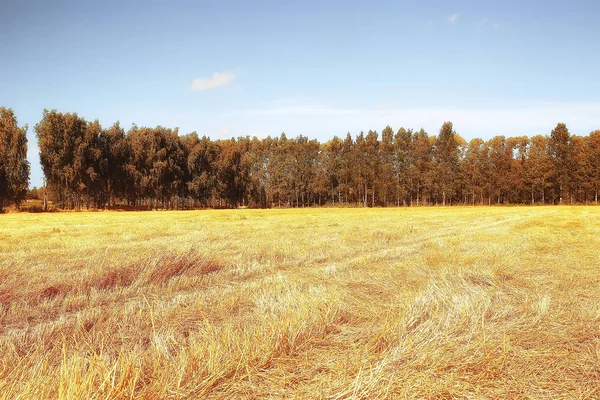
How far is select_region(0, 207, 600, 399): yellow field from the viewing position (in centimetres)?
346

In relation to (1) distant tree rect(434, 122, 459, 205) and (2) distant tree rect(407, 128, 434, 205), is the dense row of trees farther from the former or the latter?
(1) distant tree rect(434, 122, 459, 205)

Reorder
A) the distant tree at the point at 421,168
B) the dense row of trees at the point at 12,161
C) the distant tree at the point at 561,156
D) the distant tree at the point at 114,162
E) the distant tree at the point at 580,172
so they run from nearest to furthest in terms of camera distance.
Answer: the dense row of trees at the point at 12,161 < the distant tree at the point at 114,162 < the distant tree at the point at 580,172 < the distant tree at the point at 561,156 < the distant tree at the point at 421,168

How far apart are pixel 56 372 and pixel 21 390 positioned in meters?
0.35

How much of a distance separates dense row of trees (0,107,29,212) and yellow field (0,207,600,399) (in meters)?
44.6

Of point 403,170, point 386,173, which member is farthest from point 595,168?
point 386,173

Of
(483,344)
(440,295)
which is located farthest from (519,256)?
(483,344)

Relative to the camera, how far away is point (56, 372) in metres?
3.65

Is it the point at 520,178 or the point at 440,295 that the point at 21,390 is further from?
the point at 520,178

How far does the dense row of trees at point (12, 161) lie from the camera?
46434 mm

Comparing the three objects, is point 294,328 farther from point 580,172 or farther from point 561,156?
point 580,172

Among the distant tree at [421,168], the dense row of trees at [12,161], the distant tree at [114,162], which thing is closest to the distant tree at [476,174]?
the distant tree at [421,168]

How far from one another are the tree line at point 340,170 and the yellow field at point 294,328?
5502 centimetres

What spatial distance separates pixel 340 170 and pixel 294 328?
83236 mm

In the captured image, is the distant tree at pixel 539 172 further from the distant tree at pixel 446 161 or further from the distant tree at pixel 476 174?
the distant tree at pixel 446 161
